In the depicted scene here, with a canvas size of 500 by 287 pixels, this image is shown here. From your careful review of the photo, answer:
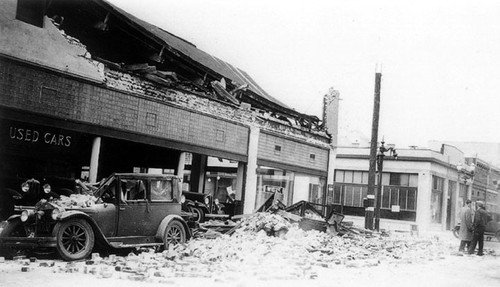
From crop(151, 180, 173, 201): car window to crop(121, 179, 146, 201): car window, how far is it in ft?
0.88

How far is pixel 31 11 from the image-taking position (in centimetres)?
1141

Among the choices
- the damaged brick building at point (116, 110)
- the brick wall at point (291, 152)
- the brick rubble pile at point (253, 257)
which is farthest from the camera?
the brick wall at point (291, 152)

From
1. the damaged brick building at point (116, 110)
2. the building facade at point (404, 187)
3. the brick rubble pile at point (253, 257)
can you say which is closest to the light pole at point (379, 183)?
the damaged brick building at point (116, 110)

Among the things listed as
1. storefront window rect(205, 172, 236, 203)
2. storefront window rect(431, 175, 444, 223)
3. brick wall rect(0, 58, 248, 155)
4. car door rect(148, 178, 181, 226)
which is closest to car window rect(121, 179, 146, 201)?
car door rect(148, 178, 181, 226)

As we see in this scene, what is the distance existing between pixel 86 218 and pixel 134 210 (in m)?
1.34

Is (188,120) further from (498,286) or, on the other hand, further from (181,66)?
(498,286)

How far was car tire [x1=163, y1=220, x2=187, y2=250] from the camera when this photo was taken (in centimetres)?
1063

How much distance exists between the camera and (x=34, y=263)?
8.31 metres

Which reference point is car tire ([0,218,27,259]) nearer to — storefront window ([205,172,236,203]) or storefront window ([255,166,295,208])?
storefront window ([255,166,295,208])

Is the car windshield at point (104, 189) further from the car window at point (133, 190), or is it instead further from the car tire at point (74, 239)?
the car tire at point (74, 239)

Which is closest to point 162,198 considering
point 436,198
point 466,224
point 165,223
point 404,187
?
point 165,223

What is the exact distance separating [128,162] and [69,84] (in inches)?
256

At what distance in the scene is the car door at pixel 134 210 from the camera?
1010 cm

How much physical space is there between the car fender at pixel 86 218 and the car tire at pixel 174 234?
5.02 feet
